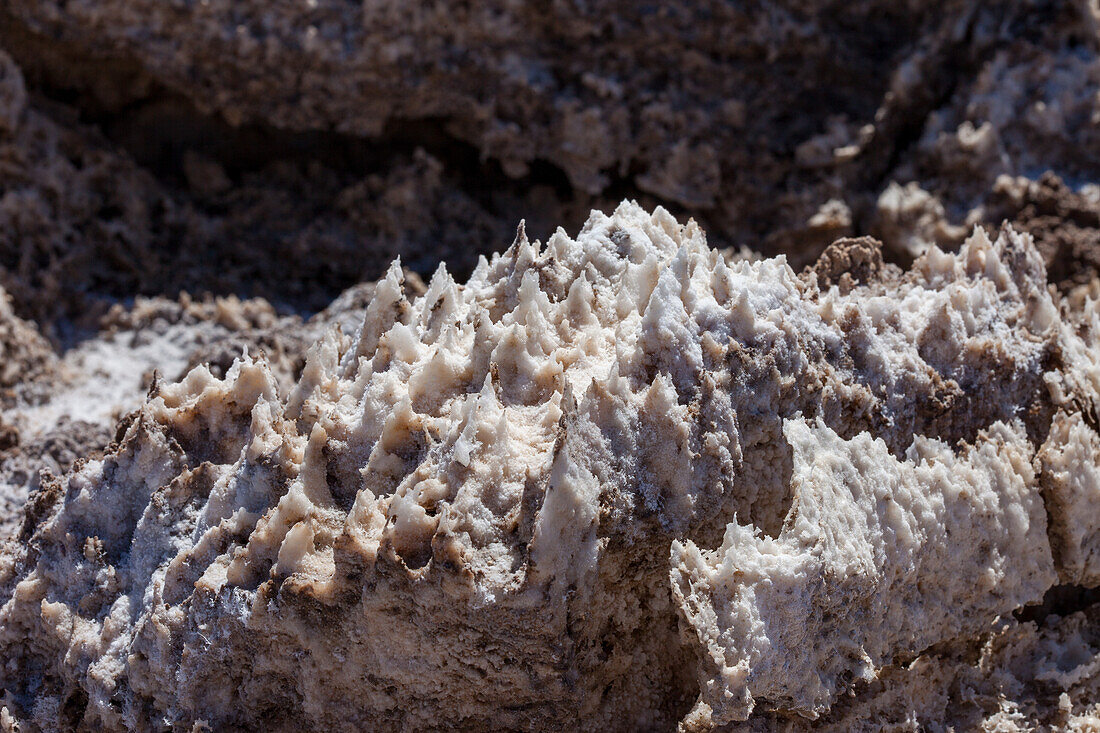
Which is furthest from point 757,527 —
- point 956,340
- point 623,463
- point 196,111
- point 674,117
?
point 196,111

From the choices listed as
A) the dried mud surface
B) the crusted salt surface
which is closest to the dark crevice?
the dried mud surface

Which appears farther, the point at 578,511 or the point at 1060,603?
the point at 1060,603

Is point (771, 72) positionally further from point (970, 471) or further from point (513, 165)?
point (970, 471)

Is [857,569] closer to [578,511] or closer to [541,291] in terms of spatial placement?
[578,511]

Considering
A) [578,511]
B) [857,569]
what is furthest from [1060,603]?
[578,511]

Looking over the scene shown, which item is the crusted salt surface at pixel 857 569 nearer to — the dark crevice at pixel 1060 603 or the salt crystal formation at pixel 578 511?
the salt crystal formation at pixel 578 511

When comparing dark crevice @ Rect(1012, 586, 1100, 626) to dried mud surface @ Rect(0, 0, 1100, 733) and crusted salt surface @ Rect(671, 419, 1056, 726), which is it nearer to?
dried mud surface @ Rect(0, 0, 1100, 733)

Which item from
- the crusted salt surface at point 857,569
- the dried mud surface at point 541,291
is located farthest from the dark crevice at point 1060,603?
the crusted salt surface at point 857,569
